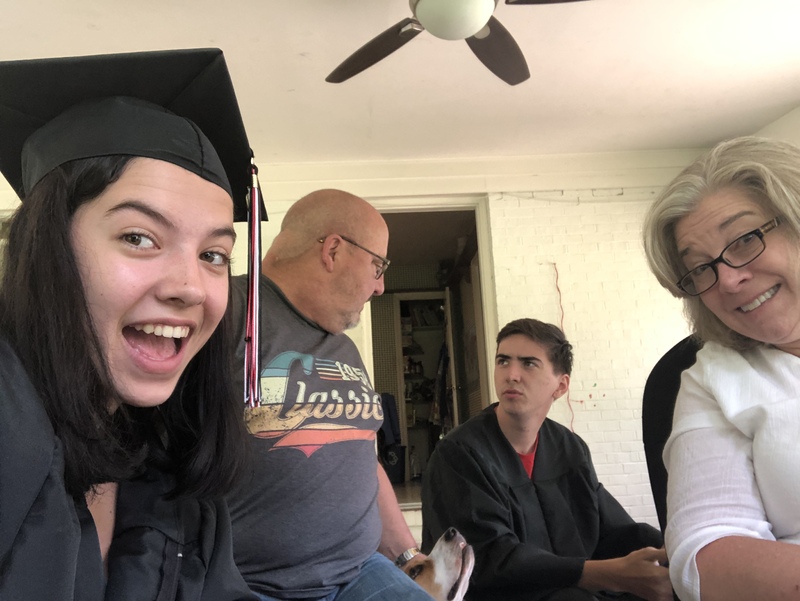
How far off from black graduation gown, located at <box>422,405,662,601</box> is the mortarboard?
1228 millimetres

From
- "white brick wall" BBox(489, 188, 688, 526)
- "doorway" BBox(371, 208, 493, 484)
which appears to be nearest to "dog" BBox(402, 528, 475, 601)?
"white brick wall" BBox(489, 188, 688, 526)

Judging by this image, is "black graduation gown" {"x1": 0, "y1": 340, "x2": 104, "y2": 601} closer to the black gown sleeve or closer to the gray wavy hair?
the gray wavy hair

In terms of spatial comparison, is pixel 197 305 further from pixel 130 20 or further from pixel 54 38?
pixel 54 38

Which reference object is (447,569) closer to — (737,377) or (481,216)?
(737,377)

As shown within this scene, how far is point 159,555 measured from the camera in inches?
30.7

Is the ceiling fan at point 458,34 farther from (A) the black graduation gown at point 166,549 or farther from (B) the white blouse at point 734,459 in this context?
(A) the black graduation gown at point 166,549

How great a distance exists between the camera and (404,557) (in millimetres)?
1521

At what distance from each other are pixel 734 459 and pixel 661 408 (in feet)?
0.90

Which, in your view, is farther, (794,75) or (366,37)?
(794,75)

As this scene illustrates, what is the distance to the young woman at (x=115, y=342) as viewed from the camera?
56cm

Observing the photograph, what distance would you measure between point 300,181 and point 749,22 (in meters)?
2.57

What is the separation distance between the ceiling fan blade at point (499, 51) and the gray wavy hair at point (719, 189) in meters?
1.29

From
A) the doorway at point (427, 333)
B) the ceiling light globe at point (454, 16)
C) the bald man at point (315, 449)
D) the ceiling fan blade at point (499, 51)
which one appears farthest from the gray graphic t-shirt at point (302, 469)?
the doorway at point (427, 333)

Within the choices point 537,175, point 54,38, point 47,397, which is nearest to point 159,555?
point 47,397
